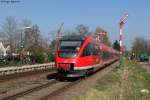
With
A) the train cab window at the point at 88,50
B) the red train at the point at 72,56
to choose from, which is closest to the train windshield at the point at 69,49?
the red train at the point at 72,56

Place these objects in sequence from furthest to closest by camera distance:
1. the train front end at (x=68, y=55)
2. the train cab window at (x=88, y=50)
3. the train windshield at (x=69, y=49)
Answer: the train cab window at (x=88, y=50)
the train windshield at (x=69, y=49)
the train front end at (x=68, y=55)

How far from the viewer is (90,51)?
31.2m

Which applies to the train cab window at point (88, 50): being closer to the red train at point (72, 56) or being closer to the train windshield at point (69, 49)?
the red train at point (72, 56)

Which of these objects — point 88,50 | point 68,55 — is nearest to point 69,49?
point 68,55

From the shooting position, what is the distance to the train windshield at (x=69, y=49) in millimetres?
28734

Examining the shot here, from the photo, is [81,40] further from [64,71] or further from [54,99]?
[54,99]

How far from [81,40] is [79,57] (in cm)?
148

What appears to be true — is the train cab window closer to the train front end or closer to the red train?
the red train

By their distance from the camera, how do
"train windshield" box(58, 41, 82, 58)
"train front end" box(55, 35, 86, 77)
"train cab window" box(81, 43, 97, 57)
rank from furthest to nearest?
"train cab window" box(81, 43, 97, 57) → "train windshield" box(58, 41, 82, 58) → "train front end" box(55, 35, 86, 77)

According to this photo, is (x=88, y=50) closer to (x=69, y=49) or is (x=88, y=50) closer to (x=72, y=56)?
(x=69, y=49)

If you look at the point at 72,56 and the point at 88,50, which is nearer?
the point at 72,56

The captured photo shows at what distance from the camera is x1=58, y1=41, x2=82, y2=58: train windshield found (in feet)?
94.3

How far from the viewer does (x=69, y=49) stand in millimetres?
28938

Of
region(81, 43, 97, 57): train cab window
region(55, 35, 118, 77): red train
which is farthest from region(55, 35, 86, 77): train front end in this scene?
region(81, 43, 97, 57): train cab window
